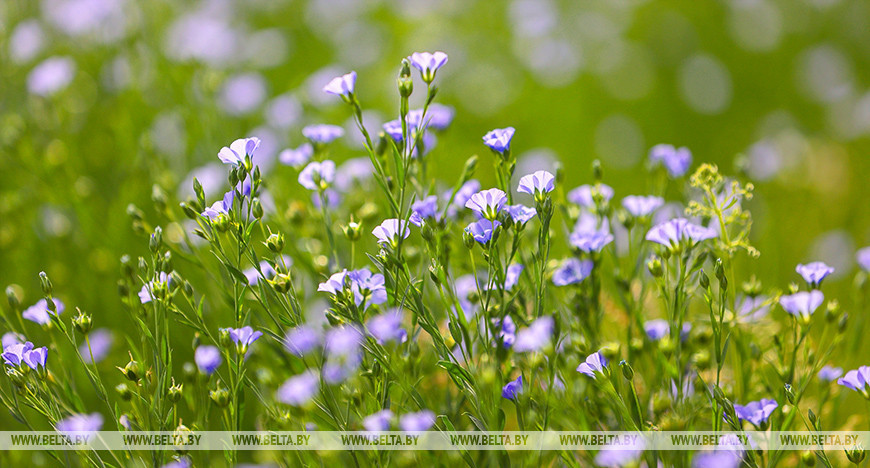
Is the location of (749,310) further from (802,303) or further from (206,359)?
(206,359)

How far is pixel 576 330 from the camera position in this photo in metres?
1.73

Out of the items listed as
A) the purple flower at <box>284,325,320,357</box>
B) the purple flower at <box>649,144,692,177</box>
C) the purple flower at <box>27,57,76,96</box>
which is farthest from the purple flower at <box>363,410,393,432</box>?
the purple flower at <box>27,57,76,96</box>

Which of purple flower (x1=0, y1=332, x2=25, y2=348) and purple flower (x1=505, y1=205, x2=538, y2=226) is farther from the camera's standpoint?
purple flower (x1=0, y1=332, x2=25, y2=348)

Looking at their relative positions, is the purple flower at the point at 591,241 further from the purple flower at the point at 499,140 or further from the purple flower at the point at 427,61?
the purple flower at the point at 427,61

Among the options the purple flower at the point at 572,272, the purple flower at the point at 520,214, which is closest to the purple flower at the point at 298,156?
the purple flower at the point at 520,214

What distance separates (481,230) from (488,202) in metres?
0.07

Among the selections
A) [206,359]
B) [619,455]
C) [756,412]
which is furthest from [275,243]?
[756,412]

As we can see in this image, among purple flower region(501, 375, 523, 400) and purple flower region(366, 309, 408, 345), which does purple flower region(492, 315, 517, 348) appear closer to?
purple flower region(501, 375, 523, 400)

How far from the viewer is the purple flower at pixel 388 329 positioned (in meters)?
1.40

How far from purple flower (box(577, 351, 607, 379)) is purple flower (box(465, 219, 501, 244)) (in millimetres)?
347

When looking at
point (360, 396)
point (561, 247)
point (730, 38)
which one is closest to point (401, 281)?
point (360, 396)

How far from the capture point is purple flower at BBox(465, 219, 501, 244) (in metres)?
1.49

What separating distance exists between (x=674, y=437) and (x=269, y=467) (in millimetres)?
994

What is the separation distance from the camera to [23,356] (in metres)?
1.47
